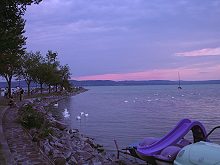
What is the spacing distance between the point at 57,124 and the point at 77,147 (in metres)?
6.96

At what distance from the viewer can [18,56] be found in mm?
34375

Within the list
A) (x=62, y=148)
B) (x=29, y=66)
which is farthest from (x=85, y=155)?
(x=29, y=66)

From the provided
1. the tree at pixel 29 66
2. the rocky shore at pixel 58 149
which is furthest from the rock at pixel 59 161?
the tree at pixel 29 66

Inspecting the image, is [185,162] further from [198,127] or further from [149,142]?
[149,142]

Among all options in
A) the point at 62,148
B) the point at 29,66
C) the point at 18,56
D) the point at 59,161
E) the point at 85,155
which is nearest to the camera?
the point at 59,161

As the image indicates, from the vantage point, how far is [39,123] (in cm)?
1969

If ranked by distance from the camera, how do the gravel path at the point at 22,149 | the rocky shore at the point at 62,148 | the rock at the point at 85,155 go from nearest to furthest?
1. the gravel path at the point at 22,149
2. the rocky shore at the point at 62,148
3. the rock at the point at 85,155

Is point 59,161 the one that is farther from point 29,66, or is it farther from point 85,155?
point 29,66

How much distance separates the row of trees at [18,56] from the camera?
43.1ft

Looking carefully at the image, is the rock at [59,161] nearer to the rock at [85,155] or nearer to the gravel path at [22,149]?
the gravel path at [22,149]

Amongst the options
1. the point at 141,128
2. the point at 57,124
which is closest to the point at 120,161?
the point at 57,124

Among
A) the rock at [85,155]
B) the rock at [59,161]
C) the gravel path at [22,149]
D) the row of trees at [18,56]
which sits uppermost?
the row of trees at [18,56]

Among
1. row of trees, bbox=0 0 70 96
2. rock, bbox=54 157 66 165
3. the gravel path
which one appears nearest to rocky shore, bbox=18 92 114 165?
rock, bbox=54 157 66 165

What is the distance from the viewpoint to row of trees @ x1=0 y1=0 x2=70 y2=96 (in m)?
13.1
